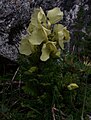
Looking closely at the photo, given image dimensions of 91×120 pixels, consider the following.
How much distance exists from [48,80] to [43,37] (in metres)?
0.27

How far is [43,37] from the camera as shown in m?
2.20

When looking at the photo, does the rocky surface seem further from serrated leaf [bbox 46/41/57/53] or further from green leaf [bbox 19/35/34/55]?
serrated leaf [bbox 46/41/57/53]

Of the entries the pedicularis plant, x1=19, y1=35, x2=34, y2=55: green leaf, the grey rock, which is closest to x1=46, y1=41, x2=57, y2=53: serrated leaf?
the pedicularis plant

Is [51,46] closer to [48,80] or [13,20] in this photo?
[48,80]

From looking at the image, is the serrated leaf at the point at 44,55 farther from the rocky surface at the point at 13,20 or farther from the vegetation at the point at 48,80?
the rocky surface at the point at 13,20

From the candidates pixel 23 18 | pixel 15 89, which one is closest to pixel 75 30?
pixel 23 18

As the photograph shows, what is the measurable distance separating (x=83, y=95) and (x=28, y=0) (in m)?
0.77

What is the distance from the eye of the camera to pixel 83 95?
7.88 ft

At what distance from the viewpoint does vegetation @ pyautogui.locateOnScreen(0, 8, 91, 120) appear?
7.28ft

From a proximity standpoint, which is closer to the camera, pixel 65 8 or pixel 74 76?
pixel 74 76

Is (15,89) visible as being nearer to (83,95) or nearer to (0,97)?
(0,97)

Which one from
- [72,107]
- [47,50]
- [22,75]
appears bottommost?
[72,107]

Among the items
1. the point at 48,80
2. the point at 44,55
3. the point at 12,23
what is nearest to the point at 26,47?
the point at 44,55

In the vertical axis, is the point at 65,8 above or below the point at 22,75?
above
